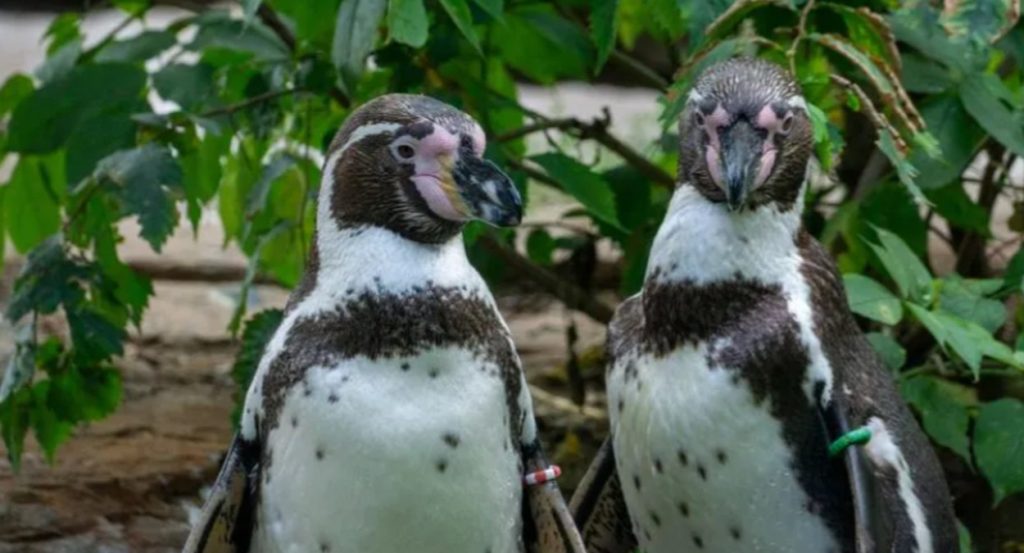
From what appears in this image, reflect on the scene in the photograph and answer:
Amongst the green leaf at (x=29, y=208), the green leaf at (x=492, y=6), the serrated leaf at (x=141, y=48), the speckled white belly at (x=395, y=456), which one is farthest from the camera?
the green leaf at (x=29, y=208)

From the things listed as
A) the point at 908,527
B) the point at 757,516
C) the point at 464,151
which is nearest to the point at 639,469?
the point at 757,516

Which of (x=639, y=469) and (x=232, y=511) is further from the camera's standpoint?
(x=639, y=469)

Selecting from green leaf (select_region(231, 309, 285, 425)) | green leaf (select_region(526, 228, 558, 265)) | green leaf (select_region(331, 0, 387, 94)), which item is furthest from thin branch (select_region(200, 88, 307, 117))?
green leaf (select_region(526, 228, 558, 265))

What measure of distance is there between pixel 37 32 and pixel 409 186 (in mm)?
6264

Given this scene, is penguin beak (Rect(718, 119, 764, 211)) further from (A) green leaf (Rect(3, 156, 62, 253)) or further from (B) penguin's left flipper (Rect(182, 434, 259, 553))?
(A) green leaf (Rect(3, 156, 62, 253))

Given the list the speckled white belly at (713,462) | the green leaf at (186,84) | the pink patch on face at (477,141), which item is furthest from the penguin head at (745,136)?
the green leaf at (186,84)

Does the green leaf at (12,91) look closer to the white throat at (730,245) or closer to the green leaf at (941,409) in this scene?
the white throat at (730,245)

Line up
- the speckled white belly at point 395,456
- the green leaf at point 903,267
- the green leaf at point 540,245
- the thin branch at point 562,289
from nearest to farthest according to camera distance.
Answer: the speckled white belly at point 395,456
the green leaf at point 903,267
the thin branch at point 562,289
the green leaf at point 540,245

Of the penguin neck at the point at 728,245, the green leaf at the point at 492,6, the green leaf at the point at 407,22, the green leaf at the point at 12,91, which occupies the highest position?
the green leaf at the point at 407,22

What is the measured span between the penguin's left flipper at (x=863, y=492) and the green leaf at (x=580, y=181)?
0.89m

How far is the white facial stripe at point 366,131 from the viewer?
2.85m

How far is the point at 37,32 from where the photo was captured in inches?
345

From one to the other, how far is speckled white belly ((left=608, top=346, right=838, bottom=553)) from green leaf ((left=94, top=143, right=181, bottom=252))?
907 mm

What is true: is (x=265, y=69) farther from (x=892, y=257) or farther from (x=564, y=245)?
(x=892, y=257)
